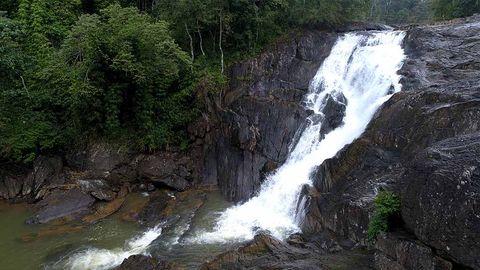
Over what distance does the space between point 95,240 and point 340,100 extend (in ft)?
44.1

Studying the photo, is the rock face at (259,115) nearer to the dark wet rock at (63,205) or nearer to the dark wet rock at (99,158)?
the dark wet rock at (99,158)

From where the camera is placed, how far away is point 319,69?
2355cm

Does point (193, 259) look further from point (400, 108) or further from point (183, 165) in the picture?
point (400, 108)

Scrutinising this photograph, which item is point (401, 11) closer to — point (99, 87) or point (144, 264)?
point (99, 87)

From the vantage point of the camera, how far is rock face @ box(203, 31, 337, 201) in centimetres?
2034

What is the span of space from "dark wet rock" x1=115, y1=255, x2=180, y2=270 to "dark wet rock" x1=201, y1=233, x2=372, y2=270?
1.50 m

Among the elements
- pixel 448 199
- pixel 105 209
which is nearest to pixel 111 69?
pixel 105 209

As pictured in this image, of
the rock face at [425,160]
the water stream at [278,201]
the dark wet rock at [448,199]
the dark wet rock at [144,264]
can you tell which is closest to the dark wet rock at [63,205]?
the water stream at [278,201]

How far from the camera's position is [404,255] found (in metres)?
9.79

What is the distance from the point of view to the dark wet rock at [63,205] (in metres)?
18.6

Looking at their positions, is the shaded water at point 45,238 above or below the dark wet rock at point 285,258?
below

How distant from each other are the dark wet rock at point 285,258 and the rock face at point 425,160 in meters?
1.11

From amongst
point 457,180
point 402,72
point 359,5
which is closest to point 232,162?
point 402,72

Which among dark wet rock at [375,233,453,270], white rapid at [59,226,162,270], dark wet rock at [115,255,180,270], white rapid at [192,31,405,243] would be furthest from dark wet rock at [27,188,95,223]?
dark wet rock at [375,233,453,270]
